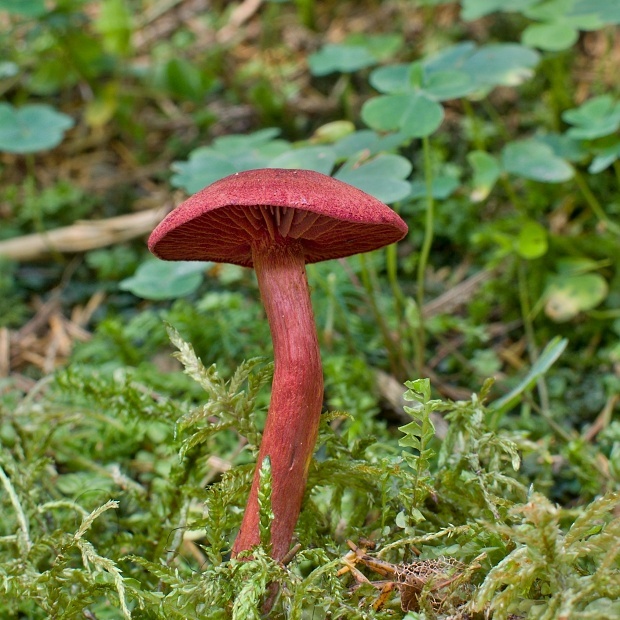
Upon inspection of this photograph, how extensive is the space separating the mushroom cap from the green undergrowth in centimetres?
27

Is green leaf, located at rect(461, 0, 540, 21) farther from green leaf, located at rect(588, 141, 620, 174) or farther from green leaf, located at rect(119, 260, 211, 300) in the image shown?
green leaf, located at rect(119, 260, 211, 300)

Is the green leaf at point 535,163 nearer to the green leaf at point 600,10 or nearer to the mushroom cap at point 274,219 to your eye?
the green leaf at point 600,10

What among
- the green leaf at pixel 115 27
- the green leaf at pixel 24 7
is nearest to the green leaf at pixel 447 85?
the green leaf at pixel 24 7

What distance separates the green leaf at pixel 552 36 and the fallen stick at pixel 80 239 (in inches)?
71.0

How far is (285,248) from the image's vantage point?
1.52 metres

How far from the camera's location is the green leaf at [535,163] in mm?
2402

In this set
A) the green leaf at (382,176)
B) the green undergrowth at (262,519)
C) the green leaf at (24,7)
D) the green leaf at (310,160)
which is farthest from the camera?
the green leaf at (24,7)

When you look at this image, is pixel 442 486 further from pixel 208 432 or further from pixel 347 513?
pixel 208 432

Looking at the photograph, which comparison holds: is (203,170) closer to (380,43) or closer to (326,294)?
(326,294)

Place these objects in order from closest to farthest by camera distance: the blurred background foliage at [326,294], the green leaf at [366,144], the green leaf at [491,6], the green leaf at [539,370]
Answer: the blurred background foliage at [326,294]
the green leaf at [539,370]
the green leaf at [366,144]
the green leaf at [491,6]

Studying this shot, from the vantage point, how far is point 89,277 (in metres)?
3.28

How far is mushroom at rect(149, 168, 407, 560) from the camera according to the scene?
1.27 meters

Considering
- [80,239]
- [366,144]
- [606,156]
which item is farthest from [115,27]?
[606,156]

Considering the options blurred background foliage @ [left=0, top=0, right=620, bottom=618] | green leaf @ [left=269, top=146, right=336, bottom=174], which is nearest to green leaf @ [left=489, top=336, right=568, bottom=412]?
blurred background foliage @ [left=0, top=0, right=620, bottom=618]
